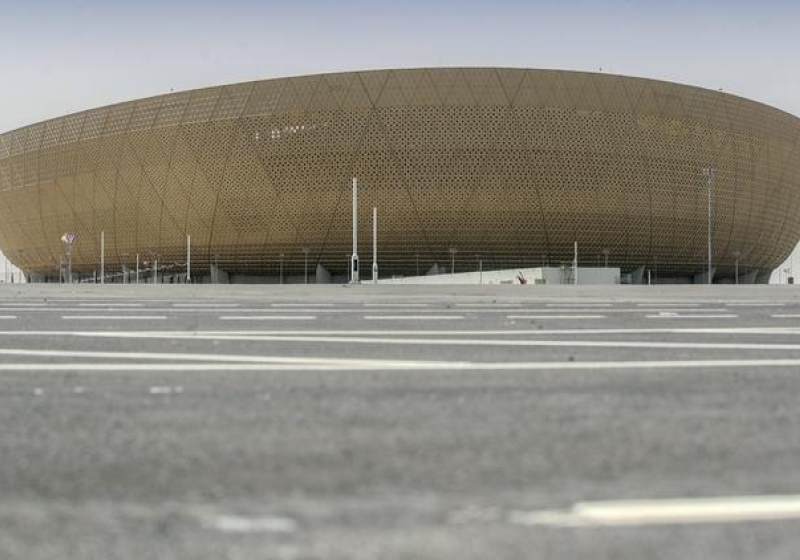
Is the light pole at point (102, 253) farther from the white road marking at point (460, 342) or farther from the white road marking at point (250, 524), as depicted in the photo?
Answer: the white road marking at point (250, 524)

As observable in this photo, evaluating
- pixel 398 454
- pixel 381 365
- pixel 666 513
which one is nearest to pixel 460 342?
pixel 381 365

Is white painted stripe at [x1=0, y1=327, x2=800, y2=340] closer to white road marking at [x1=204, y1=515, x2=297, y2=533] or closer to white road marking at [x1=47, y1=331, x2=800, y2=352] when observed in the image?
white road marking at [x1=47, y1=331, x2=800, y2=352]

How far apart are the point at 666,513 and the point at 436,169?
2069 inches

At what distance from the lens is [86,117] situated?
63031mm

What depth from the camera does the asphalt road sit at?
167cm

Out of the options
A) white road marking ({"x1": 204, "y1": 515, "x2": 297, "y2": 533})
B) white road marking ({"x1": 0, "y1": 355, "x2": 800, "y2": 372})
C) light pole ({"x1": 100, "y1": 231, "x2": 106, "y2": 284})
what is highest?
light pole ({"x1": 100, "y1": 231, "x2": 106, "y2": 284})

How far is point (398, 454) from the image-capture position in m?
2.41

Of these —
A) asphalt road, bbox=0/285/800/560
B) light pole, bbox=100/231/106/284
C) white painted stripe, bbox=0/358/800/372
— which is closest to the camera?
asphalt road, bbox=0/285/800/560

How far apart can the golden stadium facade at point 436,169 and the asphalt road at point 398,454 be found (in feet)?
161

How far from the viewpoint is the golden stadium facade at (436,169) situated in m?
53.7

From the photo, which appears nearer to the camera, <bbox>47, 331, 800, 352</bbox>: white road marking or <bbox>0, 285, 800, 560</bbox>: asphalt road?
<bbox>0, 285, 800, 560</bbox>: asphalt road

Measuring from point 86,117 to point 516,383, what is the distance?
6559cm

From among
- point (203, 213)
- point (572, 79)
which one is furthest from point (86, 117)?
point (572, 79)

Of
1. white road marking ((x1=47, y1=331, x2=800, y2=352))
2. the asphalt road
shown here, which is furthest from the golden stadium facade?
the asphalt road
